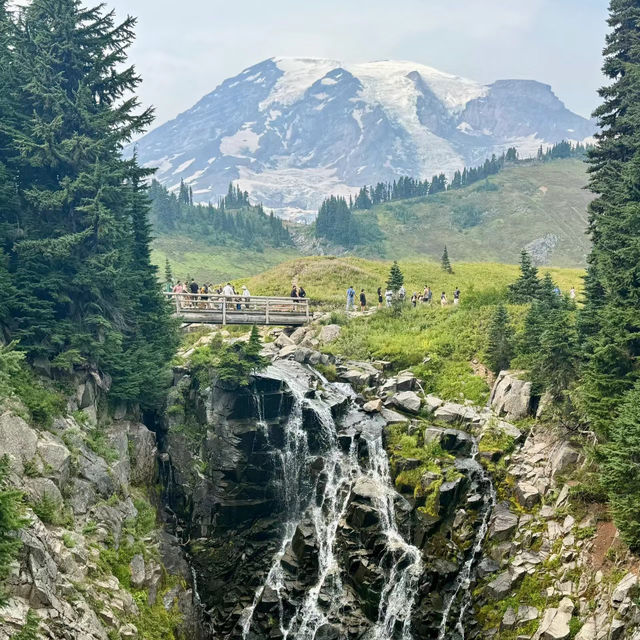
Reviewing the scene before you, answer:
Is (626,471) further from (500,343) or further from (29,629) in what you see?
(29,629)

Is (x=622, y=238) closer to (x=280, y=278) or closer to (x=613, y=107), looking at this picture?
(x=613, y=107)

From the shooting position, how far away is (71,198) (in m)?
25.9

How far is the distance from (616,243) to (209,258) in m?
114

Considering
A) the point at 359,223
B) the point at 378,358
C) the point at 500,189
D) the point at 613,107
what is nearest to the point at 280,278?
the point at 378,358

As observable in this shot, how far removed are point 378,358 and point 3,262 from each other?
21.6 metres

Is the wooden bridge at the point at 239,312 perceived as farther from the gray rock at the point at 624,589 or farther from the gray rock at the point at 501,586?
the gray rock at the point at 624,589

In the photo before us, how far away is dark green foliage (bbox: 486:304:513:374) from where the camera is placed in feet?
109

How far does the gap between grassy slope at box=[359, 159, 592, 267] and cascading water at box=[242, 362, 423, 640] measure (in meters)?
120

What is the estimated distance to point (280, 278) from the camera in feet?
201

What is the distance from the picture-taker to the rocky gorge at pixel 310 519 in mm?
19641

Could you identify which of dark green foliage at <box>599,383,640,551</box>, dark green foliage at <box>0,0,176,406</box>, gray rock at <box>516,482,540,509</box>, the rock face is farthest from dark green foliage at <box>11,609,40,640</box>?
gray rock at <box>516,482,540,509</box>

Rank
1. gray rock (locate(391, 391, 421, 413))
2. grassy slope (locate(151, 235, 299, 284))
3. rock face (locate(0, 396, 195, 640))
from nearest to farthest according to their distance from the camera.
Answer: rock face (locate(0, 396, 195, 640))
gray rock (locate(391, 391, 421, 413))
grassy slope (locate(151, 235, 299, 284))

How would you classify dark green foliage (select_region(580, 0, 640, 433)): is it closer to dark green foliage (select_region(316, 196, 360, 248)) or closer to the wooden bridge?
the wooden bridge

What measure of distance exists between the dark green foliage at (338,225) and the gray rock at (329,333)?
119 meters
